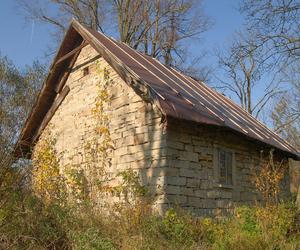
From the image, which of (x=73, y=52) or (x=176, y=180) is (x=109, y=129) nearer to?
(x=176, y=180)

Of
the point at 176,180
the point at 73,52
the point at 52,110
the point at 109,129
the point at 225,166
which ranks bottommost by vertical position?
the point at 176,180

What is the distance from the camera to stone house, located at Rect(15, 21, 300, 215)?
10.2 m

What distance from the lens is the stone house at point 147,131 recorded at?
10.2 m

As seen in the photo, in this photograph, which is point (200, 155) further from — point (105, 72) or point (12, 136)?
point (12, 136)

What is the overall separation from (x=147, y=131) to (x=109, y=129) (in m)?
1.55

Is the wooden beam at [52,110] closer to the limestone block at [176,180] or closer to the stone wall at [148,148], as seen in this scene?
the stone wall at [148,148]

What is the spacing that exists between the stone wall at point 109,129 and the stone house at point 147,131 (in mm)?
25

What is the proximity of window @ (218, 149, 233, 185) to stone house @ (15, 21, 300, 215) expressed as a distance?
28 mm

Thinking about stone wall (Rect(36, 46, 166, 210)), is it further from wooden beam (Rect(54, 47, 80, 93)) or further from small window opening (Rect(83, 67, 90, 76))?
wooden beam (Rect(54, 47, 80, 93))

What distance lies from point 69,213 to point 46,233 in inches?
27.5

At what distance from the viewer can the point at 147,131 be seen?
10.7 meters

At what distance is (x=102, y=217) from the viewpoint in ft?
27.0

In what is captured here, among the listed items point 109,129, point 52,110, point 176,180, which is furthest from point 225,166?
point 52,110

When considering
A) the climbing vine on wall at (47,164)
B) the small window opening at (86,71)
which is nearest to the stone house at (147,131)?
the small window opening at (86,71)
